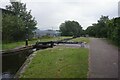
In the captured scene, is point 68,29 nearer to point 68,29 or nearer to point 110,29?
point 68,29

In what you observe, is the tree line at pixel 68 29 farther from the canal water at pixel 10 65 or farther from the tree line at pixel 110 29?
the canal water at pixel 10 65

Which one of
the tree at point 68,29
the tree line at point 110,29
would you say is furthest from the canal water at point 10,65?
the tree at point 68,29

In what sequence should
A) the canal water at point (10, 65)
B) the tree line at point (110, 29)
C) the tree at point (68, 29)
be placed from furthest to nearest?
the tree at point (68, 29) < the tree line at point (110, 29) < the canal water at point (10, 65)

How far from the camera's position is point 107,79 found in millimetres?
10273

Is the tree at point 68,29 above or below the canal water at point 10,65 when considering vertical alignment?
above

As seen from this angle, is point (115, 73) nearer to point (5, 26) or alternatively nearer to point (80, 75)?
point (80, 75)

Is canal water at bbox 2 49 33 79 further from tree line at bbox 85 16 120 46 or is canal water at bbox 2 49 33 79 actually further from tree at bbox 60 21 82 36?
tree at bbox 60 21 82 36

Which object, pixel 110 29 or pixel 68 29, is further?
pixel 68 29

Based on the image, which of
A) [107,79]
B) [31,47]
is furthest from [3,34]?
[107,79]

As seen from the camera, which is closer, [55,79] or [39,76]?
[55,79]

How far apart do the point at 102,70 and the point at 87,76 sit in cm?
174

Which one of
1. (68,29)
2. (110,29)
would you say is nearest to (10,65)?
(110,29)

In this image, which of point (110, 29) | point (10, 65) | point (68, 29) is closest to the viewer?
point (10, 65)

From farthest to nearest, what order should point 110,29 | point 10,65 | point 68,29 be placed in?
point 68,29 → point 110,29 → point 10,65
